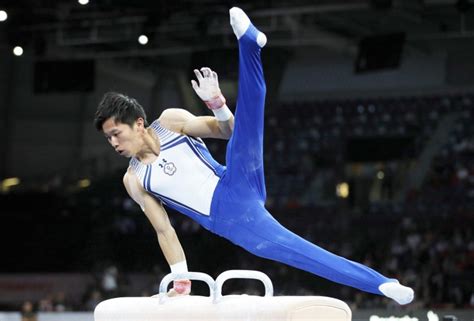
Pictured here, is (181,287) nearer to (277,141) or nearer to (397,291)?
(397,291)

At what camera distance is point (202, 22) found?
1398 cm

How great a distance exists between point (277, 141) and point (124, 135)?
13661 millimetres

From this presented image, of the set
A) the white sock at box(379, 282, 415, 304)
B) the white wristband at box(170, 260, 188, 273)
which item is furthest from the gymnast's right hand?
the white sock at box(379, 282, 415, 304)

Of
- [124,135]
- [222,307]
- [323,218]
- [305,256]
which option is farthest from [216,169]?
[323,218]

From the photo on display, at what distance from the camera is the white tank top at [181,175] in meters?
4.58

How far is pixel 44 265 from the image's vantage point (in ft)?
55.3

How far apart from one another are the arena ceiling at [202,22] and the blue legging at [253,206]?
8.31 meters

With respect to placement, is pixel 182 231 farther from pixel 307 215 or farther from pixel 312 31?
pixel 312 31

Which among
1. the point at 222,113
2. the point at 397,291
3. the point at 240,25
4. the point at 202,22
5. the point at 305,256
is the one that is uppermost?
the point at 202,22

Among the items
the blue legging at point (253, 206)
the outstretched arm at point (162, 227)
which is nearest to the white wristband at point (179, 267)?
the outstretched arm at point (162, 227)

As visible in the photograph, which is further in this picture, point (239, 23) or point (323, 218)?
point (323, 218)

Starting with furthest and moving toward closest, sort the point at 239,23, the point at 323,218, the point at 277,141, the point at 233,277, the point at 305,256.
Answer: the point at 277,141, the point at 323,218, the point at 239,23, the point at 305,256, the point at 233,277

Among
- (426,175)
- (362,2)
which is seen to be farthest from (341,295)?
(362,2)

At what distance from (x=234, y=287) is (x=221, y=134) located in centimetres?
1033
